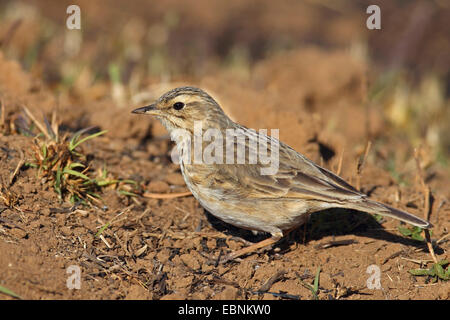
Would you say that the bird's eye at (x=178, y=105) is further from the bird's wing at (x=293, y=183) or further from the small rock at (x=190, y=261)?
the small rock at (x=190, y=261)

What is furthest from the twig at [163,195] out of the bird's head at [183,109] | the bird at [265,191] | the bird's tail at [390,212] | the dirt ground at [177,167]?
the bird's tail at [390,212]

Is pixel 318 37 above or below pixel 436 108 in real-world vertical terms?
above

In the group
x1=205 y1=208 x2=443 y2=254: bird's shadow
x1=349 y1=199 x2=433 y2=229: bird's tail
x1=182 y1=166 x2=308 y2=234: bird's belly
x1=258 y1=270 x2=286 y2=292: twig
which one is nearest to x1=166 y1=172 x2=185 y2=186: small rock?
x1=205 y1=208 x2=443 y2=254: bird's shadow

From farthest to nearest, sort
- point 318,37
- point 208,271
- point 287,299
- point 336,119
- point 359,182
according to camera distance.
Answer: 1. point 318,37
2. point 336,119
3. point 359,182
4. point 208,271
5. point 287,299

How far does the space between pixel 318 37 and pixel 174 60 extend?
17.2ft

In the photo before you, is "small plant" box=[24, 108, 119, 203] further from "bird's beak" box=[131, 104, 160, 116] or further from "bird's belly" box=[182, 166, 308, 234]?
"bird's belly" box=[182, 166, 308, 234]

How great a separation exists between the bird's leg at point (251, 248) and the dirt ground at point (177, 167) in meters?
0.08

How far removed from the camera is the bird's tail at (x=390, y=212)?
465cm

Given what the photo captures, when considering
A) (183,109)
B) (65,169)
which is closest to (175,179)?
(183,109)

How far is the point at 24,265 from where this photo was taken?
418 cm

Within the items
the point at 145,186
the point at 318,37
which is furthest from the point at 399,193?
the point at 318,37

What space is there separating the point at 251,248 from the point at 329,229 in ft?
2.88

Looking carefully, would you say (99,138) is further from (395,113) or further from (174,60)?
(395,113)

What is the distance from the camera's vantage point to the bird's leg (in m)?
5.02
